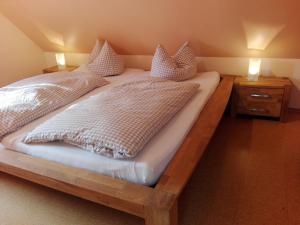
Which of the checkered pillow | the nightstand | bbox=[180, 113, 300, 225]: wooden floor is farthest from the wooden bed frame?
the nightstand

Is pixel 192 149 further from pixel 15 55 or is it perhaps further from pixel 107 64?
pixel 15 55

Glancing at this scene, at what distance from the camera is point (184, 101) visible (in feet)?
6.55

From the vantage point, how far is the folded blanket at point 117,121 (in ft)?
4.64

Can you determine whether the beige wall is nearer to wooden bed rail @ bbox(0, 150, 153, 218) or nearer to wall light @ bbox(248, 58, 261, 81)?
wooden bed rail @ bbox(0, 150, 153, 218)

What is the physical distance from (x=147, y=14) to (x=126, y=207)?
1956 mm

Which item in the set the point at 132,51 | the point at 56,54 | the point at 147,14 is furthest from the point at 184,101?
the point at 56,54

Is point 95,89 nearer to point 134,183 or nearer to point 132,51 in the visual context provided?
point 132,51

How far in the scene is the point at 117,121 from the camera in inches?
61.0

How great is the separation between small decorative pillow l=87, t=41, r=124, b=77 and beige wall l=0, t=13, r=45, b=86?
1.30m

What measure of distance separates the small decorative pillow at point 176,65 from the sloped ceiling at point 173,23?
0.17 meters

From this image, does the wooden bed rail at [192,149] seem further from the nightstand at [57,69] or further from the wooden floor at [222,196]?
the nightstand at [57,69]

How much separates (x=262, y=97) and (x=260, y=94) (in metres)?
0.04

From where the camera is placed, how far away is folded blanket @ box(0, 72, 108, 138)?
1.84 meters

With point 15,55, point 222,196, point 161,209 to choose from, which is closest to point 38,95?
point 161,209
